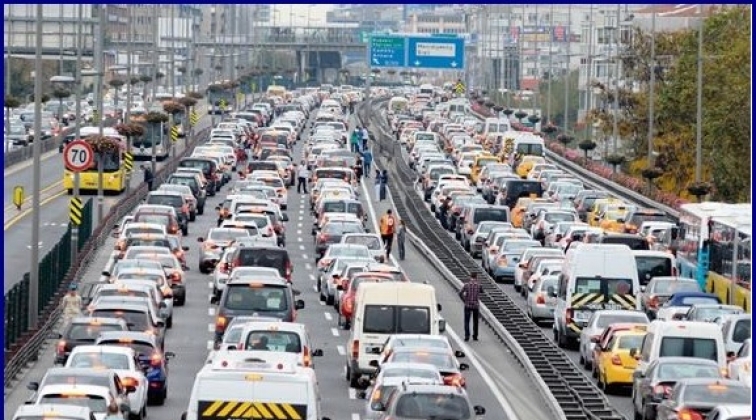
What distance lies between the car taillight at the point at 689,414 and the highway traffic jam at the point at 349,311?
2 centimetres

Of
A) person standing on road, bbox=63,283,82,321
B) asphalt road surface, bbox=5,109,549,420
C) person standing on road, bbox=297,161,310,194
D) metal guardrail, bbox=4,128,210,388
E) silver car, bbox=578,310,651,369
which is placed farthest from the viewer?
person standing on road, bbox=297,161,310,194

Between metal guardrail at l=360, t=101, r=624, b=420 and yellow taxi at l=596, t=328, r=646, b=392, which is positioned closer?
metal guardrail at l=360, t=101, r=624, b=420

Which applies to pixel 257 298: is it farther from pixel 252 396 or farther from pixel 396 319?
pixel 252 396

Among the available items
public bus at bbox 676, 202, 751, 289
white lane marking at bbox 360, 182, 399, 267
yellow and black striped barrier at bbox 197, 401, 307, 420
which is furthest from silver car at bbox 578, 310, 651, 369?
white lane marking at bbox 360, 182, 399, 267

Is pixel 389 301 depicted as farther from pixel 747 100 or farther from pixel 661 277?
pixel 747 100

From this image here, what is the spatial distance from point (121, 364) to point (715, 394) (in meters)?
8.46

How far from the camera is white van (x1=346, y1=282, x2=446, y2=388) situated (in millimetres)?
41812

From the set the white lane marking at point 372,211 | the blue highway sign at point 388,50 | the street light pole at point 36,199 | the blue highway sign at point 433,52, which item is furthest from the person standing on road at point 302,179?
the blue highway sign at point 388,50

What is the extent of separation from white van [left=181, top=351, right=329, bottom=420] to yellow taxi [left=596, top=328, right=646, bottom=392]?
14324mm

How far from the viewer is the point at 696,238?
192 ft

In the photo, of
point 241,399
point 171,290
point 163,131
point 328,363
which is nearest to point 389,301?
point 328,363

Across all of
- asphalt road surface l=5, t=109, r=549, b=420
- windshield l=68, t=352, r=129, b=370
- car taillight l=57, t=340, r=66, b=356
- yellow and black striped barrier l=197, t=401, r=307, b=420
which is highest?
yellow and black striped barrier l=197, t=401, r=307, b=420

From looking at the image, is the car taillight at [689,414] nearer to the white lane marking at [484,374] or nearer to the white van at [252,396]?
the white lane marking at [484,374]

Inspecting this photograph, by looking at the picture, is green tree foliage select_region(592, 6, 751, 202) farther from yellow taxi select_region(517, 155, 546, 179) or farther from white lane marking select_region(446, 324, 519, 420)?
white lane marking select_region(446, 324, 519, 420)
